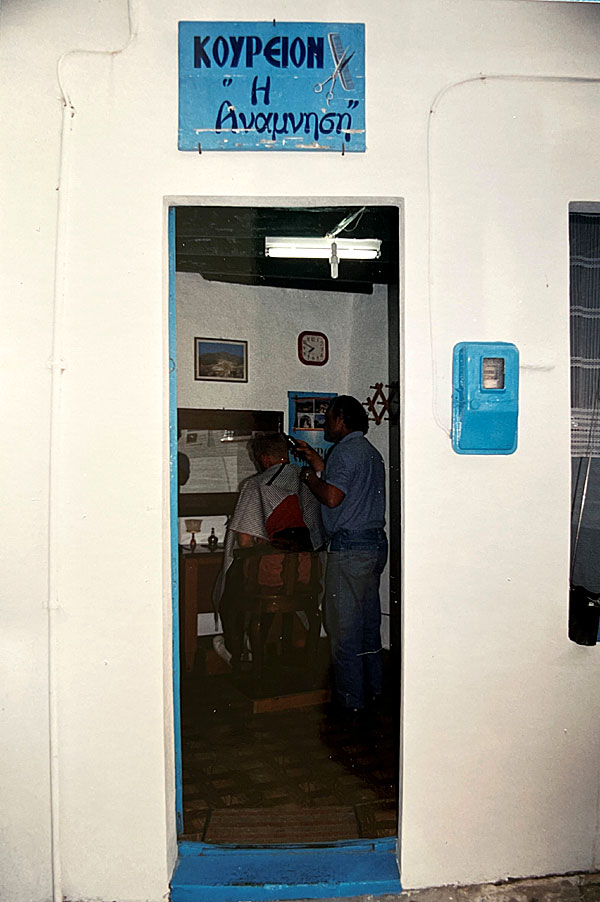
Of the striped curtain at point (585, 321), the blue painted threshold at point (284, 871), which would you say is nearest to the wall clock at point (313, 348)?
the striped curtain at point (585, 321)

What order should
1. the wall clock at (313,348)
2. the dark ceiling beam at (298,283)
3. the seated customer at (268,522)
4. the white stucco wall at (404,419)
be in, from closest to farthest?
the white stucco wall at (404,419), the seated customer at (268,522), the dark ceiling beam at (298,283), the wall clock at (313,348)

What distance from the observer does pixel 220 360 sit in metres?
5.75

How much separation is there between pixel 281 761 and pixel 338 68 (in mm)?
3063

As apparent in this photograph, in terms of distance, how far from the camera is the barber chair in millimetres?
4227

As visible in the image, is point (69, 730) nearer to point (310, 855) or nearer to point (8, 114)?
point (310, 855)

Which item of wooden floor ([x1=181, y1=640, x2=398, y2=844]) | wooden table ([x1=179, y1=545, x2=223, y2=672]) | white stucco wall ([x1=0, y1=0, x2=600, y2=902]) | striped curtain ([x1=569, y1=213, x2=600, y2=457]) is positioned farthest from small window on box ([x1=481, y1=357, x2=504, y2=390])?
wooden table ([x1=179, y1=545, x2=223, y2=672])

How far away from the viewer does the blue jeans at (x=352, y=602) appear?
379cm

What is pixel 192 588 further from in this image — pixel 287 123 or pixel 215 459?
pixel 287 123

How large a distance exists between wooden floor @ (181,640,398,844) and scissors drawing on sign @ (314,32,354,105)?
2.76 m

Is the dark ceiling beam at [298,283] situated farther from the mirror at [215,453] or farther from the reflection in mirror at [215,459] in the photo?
the reflection in mirror at [215,459]

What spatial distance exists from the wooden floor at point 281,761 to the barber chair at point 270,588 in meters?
0.28

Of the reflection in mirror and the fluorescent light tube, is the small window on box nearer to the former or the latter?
the fluorescent light tube

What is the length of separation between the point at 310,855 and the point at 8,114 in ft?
9.25

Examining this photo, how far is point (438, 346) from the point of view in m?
2.46
